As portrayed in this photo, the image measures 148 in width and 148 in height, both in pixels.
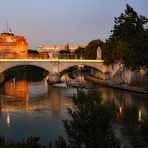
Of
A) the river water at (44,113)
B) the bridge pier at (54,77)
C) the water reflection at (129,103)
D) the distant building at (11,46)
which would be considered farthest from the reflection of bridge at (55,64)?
the distant building at (11,46)

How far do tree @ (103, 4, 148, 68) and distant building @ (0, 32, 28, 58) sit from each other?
3170cm

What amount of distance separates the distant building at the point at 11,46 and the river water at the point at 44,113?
140 feet

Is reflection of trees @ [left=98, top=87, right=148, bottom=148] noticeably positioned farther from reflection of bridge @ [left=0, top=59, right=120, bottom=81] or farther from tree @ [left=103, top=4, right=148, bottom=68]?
reflection of bridge @ [left=0, top=59, right=120, bottom=81]

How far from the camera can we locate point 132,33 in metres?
40.8

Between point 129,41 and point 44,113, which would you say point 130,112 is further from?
point 129,41

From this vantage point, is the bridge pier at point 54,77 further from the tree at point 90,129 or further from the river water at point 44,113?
the tree at point 90,129

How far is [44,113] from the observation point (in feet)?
79.9

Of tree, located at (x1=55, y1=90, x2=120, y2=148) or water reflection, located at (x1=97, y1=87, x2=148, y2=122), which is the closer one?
tree, located at (x1=55, y1=90, x2=120, y2=148)

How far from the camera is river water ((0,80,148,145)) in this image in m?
18.7

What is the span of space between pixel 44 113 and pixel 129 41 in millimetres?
17981

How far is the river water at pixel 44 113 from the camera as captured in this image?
18703 millimetres

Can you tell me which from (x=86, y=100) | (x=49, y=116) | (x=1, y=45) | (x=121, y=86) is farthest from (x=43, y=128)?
(x=1, y=45)

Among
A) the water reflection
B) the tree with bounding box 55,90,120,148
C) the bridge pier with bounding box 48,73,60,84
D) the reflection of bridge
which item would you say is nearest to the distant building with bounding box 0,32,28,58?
the reflection of bridge

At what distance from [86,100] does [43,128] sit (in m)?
8.51
